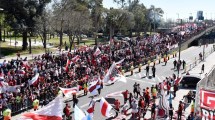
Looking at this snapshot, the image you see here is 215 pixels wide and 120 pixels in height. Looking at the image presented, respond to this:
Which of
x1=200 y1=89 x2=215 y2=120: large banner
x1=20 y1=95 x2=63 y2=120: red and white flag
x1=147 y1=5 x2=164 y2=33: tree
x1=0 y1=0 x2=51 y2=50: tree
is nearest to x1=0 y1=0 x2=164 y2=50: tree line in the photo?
x1=0 y1=0 x2=51 y2=50: tree

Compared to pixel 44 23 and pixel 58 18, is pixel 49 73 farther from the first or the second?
pixel 58 18

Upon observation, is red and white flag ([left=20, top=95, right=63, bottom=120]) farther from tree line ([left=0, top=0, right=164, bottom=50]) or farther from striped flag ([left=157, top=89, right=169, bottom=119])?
tree line ([left=0, top=0, right=164, bottom=50])

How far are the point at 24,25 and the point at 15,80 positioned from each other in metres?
31.2

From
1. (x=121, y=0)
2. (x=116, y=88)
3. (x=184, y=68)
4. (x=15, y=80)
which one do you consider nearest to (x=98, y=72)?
(x=116, y=88)

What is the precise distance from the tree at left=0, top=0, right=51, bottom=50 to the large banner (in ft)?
162

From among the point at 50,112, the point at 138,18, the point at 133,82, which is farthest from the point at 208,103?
the point at 138,18

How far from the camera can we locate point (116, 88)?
1312 inches

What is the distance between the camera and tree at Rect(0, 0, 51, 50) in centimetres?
5719

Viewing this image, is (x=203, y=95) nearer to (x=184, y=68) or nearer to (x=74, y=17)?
(x=184, y=68)

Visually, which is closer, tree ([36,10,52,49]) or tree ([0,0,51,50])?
tree ([0,0,51,50])

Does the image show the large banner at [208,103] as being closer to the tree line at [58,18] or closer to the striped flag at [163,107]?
the striped flag at [163,107]

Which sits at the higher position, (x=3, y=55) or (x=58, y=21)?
(x=58, y=21)

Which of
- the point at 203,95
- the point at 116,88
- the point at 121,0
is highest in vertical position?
the point at 121,0

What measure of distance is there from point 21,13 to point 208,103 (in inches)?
1986
